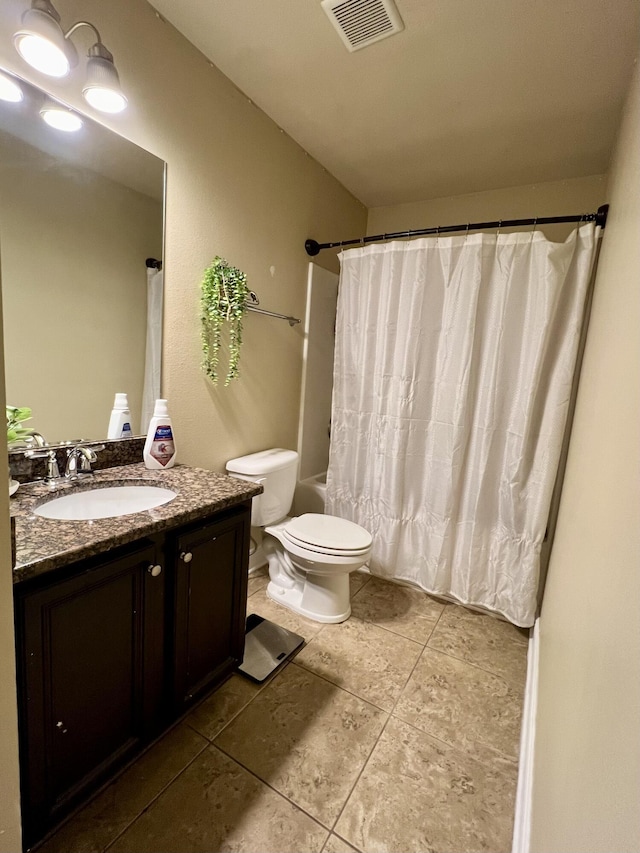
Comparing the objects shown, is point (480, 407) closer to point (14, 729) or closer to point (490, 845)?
point (490, 845)

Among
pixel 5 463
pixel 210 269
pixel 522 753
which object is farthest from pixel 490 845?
pixel 210 269

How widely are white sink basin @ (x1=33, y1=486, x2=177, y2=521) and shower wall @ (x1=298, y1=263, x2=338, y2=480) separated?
1295 millimetres

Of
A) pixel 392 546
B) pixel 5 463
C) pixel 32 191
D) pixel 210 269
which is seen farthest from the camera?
pixel 392 546

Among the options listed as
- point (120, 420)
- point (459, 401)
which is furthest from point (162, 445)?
Answer: point (459, 401)

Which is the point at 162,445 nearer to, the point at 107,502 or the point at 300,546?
the point at 107,502

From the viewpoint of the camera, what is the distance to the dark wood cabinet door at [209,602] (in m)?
1.21

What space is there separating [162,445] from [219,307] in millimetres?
663

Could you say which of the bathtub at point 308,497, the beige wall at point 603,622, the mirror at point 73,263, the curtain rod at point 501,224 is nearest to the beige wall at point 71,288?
the mirror at point 73,263

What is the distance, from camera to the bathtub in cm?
255

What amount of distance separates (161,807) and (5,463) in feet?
3.82

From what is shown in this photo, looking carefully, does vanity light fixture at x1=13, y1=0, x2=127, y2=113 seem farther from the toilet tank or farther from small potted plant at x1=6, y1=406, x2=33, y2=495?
the toilet tank

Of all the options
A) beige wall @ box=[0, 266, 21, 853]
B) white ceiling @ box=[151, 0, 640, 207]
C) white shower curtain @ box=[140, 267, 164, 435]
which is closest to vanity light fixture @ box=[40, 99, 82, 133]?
white shower curtain @ box=[140, 267, 164, 435]

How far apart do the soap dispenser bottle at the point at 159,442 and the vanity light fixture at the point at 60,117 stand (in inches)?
35.6

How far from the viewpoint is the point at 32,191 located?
1.22 metres
